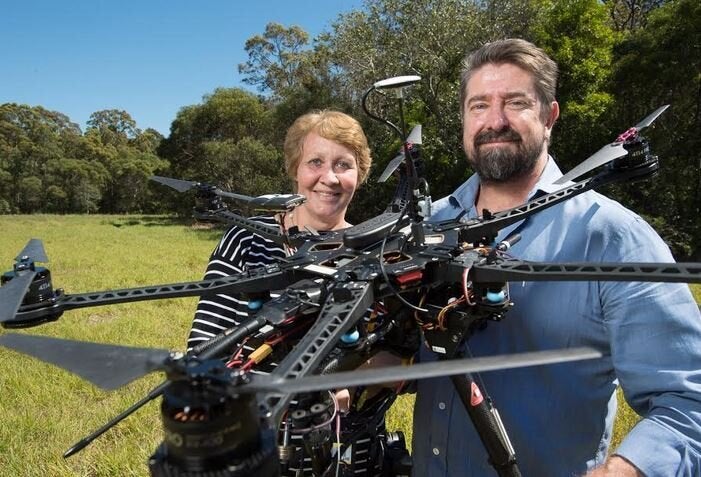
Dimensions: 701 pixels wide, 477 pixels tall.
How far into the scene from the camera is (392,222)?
2.52 m

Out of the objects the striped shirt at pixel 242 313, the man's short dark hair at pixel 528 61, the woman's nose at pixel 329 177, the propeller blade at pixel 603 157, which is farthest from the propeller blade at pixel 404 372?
the woman's nose at pixel 329 177

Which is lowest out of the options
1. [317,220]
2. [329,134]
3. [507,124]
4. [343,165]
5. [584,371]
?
[584,371]

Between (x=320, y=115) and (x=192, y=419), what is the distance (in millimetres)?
3775

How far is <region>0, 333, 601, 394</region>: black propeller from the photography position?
3.84 ft

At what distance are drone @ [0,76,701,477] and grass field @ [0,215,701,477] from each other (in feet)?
13.5

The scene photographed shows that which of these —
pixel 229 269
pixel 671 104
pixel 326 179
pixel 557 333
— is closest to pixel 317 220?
pixel 326 179

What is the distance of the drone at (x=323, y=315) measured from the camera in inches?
49.6

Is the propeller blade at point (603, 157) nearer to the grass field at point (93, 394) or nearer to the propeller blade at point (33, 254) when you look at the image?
the propeller blade at point (33, 254)

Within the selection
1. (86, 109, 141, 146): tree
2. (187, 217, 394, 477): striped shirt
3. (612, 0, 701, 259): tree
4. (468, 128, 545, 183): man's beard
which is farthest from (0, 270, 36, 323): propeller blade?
(86, 109, 141, 146): tree

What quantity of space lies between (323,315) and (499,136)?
2068mm

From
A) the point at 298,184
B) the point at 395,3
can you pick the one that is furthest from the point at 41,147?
the point at 298,184

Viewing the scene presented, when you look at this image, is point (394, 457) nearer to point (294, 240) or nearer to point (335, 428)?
point (335, 428)

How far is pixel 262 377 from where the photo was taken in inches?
54.4

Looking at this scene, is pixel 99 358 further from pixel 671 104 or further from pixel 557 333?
pixel 671 104
